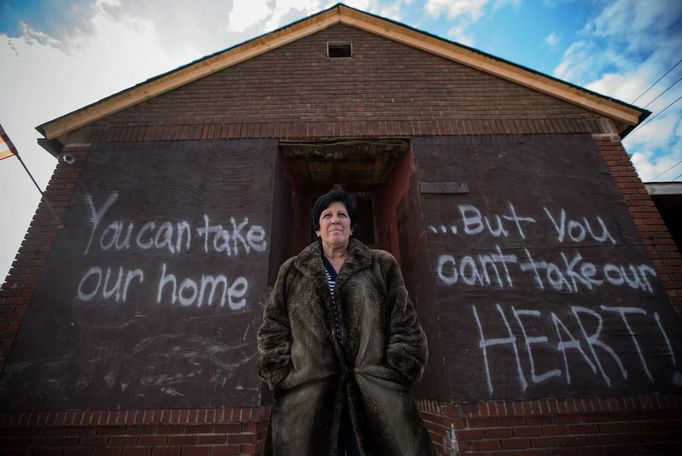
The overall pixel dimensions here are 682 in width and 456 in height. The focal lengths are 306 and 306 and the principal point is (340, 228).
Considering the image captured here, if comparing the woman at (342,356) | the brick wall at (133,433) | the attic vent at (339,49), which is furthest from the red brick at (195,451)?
the attic vent at (339,49)

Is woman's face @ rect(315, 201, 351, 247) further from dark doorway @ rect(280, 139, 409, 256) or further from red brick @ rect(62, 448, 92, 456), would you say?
red brick @ rect(62, 448, 92, 456)

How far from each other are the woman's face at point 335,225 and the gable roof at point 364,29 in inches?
161

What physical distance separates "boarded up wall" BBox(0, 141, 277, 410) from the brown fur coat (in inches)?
58.8

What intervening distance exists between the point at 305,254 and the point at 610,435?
138 inches

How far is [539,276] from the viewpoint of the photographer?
3.55 metres

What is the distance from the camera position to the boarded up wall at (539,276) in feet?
10.3

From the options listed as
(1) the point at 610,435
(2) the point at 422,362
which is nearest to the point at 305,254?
(2) the point at 422,362

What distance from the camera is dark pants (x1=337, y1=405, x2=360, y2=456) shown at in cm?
182

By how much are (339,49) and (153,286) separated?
15.5ft

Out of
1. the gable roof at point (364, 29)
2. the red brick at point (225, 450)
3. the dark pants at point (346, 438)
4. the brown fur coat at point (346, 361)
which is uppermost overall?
the gable roof at point (364, 29)

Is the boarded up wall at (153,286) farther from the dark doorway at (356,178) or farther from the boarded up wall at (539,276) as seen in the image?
the boarded up wall at (539,276)

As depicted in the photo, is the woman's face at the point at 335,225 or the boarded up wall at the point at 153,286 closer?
the woman's face at the point at 335,225

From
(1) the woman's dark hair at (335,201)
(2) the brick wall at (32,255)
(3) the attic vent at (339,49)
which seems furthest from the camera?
(3) the attic vent at (339,49)

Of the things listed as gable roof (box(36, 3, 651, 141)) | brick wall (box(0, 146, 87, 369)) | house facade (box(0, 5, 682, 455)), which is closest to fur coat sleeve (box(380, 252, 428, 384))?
house facade (box(0, 5, 682, 455))
